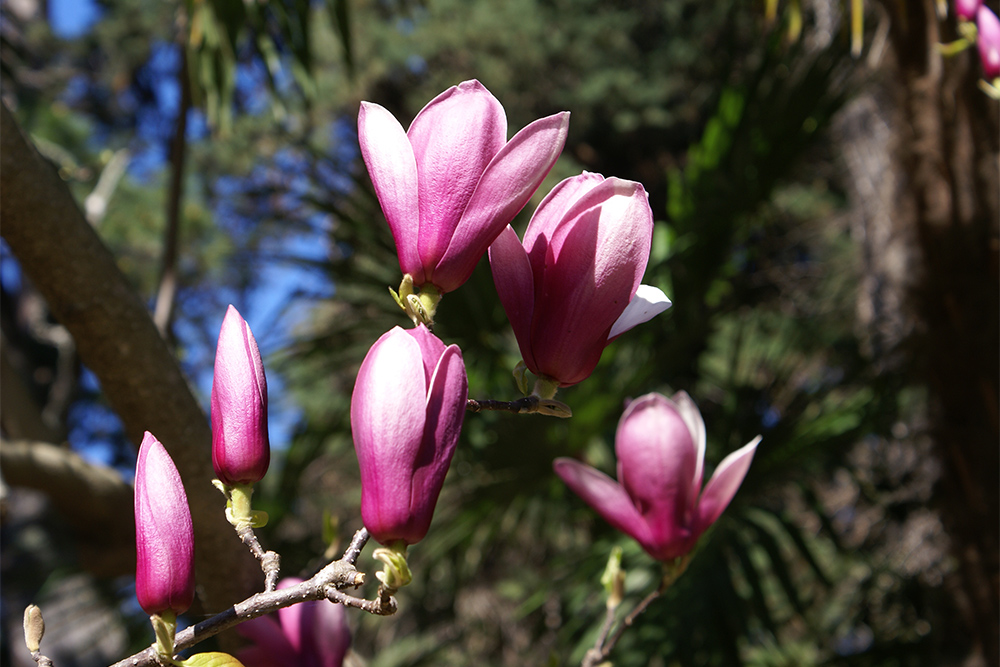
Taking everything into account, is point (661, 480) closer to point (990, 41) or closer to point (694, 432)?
point (694, 432)

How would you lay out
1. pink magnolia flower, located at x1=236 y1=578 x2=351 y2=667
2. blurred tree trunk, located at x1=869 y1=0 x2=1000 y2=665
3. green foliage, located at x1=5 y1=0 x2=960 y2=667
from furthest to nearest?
green foliage, located at x1=5 y1=0 x2=960 y2=667 → blurred tree trunk, located at x1=869 y1=0 x2=1000 y2=665 → pink magnolia flower, located at x1=236 y1=578 x2=351 y2=667

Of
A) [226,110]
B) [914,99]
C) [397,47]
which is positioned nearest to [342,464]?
[226,110]

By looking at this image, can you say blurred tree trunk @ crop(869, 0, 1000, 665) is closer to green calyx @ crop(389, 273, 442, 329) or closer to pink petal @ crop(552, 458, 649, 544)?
pink petal @ crop(552, 458, 649, 544)

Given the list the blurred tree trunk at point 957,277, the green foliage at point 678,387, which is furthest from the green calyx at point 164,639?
the blurred tree trunk at point 957,277

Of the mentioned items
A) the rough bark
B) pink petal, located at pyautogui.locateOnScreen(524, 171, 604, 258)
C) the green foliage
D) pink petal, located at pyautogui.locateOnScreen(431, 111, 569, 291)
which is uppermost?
pink petal, located at pyautogui.locateOnScreen(431, 111, 569, 291)

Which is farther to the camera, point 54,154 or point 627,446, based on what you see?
point 54,154

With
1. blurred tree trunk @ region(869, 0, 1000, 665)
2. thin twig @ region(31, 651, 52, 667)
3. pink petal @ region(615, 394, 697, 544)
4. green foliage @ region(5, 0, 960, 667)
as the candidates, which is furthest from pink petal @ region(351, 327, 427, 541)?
blurred tree trunk @ region(869, 0, 1000, 665)

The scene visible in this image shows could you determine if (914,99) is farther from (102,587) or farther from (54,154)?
(54,154)
